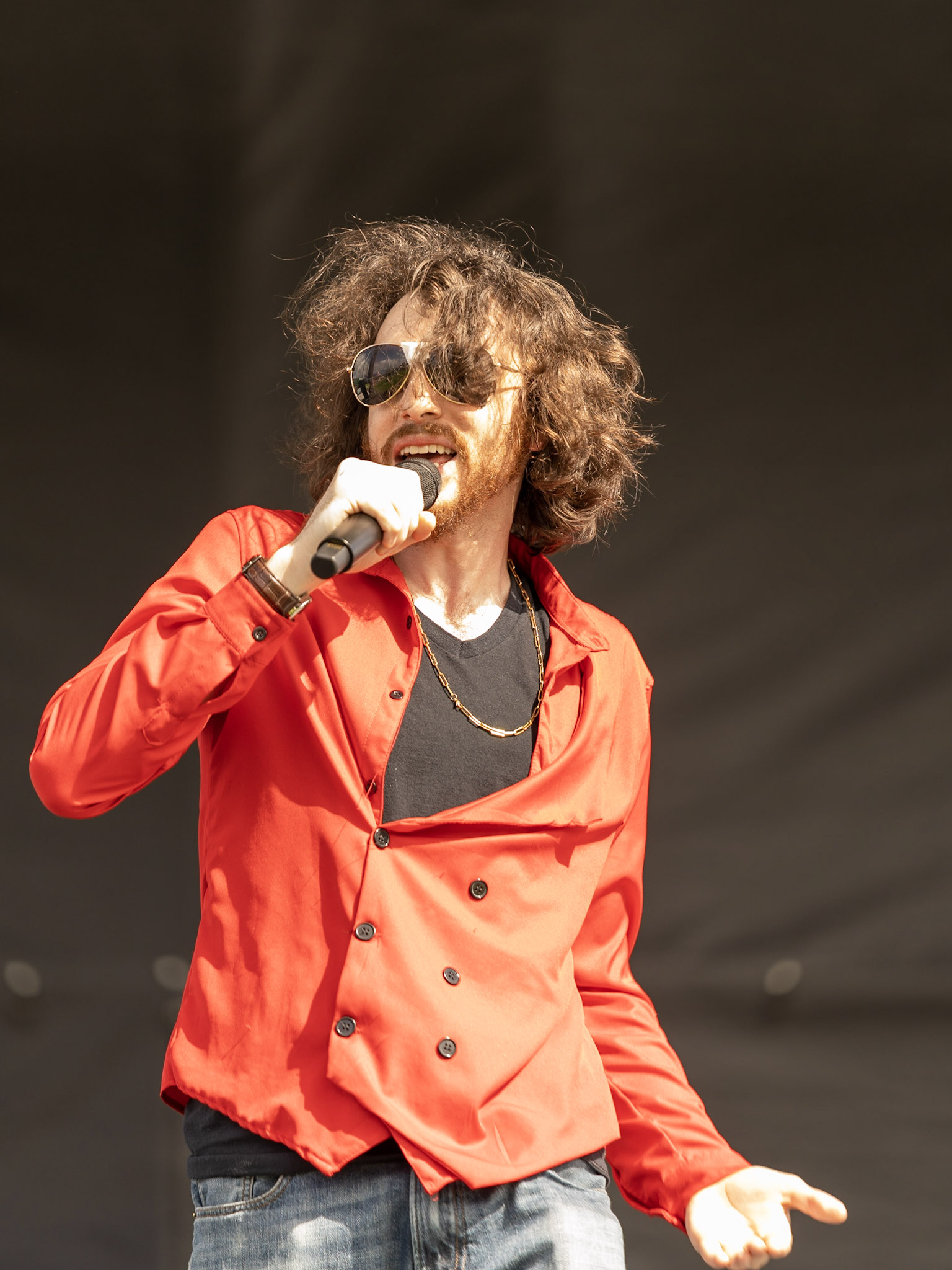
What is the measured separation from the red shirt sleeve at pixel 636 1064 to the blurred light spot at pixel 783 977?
A: 0.82 metres

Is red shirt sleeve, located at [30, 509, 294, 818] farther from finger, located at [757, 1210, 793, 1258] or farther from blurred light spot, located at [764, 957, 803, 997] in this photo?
blurred light spot, located at [764, 957, 803, 997]

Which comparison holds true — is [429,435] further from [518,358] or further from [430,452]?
[518,358]

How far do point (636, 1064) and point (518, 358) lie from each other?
972 mm

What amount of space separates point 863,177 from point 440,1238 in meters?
2.10

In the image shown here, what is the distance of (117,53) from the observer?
237 cm

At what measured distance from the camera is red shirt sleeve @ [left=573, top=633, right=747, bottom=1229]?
144 centimetres

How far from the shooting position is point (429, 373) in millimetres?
1604

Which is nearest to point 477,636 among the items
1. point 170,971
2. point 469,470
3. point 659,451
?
point 469,470

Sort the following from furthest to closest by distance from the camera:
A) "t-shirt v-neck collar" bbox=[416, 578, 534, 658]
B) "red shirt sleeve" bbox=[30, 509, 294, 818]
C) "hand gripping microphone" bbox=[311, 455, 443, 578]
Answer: "t-shirt v-neck collar" bbox=[416, 578, 534, 658], "red shirt sleeve" bbox=[30, 509, 294, 818], "hand gripping microphone" bbox=[311, 455, 443, 578]

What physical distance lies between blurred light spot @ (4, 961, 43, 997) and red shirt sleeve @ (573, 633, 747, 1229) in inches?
48.6

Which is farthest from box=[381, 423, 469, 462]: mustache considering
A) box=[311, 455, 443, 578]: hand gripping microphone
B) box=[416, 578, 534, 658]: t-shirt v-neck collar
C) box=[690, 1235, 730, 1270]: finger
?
box=[690, 1235, 730, 1270]: finger

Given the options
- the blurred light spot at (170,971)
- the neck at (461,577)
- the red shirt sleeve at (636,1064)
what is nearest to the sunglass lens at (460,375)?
the neck at (461,577)

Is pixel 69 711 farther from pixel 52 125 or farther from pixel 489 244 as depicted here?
pixel 52 125

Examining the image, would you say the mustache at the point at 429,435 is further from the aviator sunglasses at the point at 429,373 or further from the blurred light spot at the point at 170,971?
the blurred light spot at the point at 170,971
